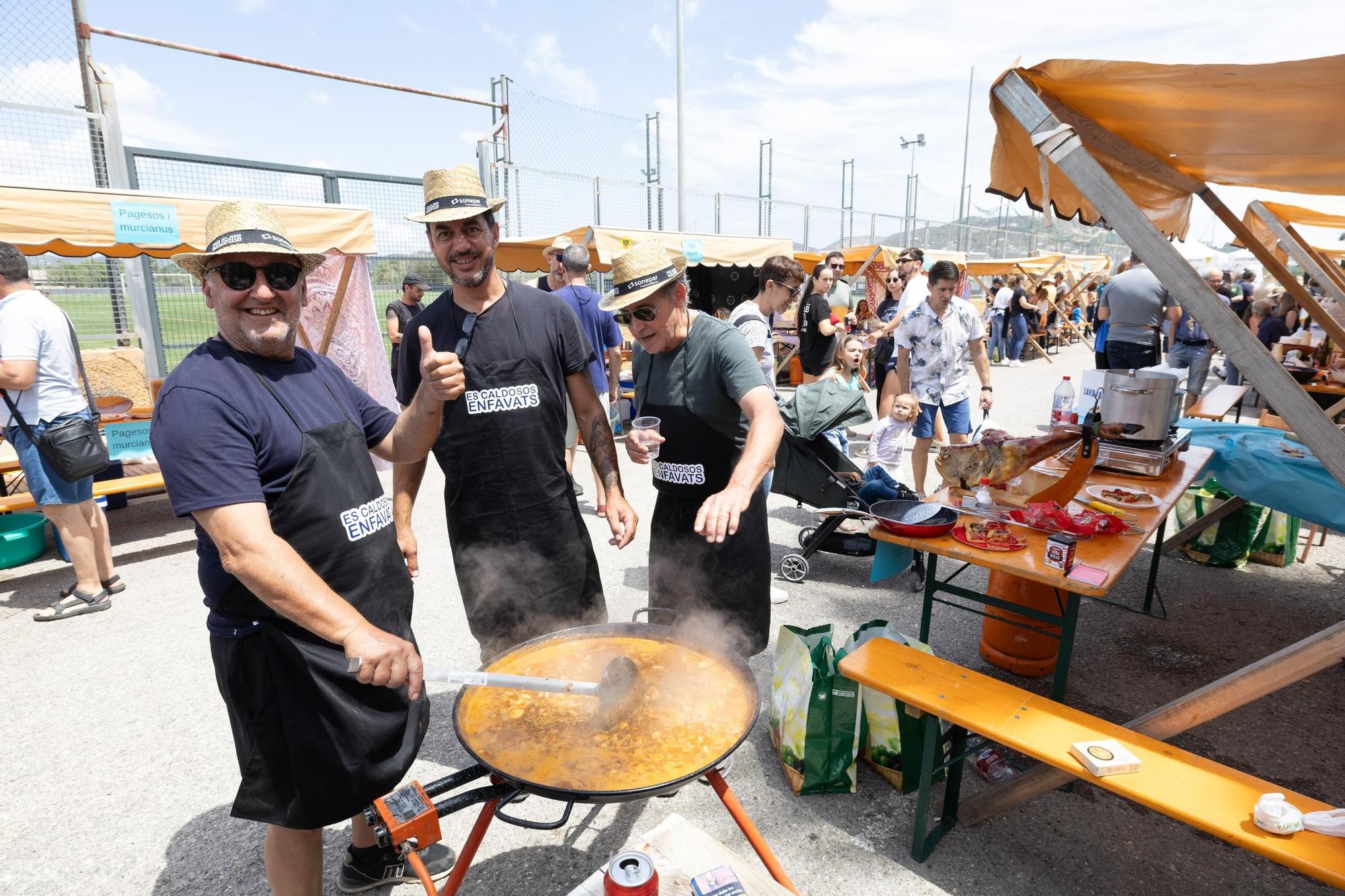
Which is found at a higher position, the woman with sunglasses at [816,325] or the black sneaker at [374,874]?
the woman with sunglasses at [816,325]

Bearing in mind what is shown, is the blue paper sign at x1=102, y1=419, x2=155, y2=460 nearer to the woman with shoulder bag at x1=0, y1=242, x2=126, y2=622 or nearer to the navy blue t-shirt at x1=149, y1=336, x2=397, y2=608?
the woman with shoulder bag at x1=0, y1=242, x2=126, y2=622

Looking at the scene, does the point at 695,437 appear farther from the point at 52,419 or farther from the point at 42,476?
the point at 42,476

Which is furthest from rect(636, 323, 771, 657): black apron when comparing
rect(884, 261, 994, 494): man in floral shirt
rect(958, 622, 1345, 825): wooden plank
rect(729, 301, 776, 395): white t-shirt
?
rect(884, 261, 994, 494): man in floral shirt

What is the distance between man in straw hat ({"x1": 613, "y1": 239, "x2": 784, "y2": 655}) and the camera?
2561 mm

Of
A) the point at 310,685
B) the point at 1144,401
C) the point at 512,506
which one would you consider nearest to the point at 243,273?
the point at 310,685

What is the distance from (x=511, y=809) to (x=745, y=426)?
6.18 feet

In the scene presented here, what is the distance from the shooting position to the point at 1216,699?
2365 millimetres

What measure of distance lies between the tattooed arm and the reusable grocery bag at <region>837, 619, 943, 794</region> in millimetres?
1050

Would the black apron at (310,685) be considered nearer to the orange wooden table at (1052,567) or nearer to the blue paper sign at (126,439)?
the orange wooden table at (1052,567)

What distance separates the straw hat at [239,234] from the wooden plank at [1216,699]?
2889 mm

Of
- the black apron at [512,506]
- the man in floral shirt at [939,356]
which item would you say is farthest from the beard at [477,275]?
the man in floral shirt at [939,356]

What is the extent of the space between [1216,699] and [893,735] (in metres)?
1.12

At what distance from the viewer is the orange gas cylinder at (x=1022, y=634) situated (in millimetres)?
3584

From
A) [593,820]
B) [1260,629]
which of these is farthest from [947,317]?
[593,820]
